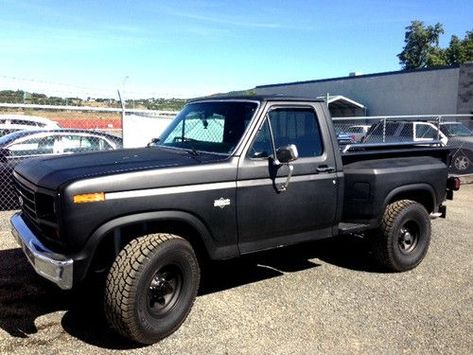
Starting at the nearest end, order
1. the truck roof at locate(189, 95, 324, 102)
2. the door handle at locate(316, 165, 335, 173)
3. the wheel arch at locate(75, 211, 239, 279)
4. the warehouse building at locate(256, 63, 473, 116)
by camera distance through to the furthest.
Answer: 1. the wheel arch at locate(75, 211, 239, 279)
2. the truck roof at locate(189, 95, 324, 102)
3. the door handle at locate(316, 165, 335, 173)
4. the warehouse building at locate(256, 63, 473, 116)

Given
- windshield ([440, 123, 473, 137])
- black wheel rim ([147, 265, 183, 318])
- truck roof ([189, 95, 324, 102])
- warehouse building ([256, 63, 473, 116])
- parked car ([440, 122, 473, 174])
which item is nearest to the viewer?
black wheel rim ([147, 265, 183, 318])

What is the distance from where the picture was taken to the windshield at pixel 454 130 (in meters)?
16.7

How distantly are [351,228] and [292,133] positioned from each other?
125 centimetres

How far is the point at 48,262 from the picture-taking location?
377cm

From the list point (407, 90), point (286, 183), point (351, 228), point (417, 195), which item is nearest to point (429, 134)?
point (417, 195)

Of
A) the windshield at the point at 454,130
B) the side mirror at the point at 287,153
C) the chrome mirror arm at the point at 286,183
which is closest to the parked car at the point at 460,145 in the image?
the windshield at the point at 454,130

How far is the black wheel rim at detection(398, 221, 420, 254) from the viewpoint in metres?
6.06

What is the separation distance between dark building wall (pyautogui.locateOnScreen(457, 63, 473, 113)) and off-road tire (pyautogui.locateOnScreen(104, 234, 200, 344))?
30.4m

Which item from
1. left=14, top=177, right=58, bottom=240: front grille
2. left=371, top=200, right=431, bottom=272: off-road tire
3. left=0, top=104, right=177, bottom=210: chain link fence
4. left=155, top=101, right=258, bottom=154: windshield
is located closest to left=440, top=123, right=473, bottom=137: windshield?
left=0, top=104, right=177, bottom=210: chain link fence

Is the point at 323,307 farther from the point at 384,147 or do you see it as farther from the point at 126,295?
the point at 384,147

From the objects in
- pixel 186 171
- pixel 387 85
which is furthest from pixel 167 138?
pixel 387 85

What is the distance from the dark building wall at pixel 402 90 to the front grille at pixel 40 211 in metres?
31.4

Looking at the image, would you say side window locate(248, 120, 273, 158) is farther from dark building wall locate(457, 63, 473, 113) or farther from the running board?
dark building wall locate(457, 63, 473, 113)

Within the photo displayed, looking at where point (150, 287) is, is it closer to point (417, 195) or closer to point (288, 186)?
point (288, 186)
